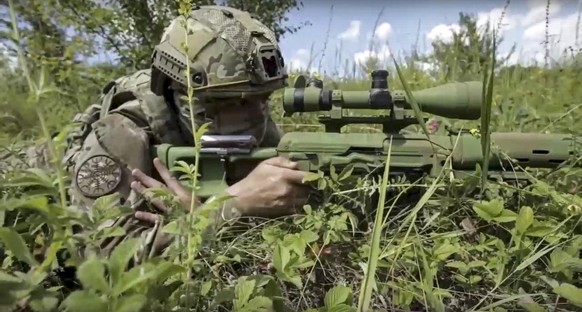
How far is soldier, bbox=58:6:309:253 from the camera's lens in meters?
2.17

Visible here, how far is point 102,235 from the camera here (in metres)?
1.06

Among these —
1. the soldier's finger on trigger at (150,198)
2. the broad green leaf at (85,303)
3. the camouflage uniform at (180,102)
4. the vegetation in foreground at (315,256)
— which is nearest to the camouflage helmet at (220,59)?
the camouflage uniform at (180,102)

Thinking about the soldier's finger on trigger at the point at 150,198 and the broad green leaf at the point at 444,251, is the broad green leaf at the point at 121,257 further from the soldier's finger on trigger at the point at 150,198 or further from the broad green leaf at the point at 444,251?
the soldier's finger on trigger at the point at 150,198

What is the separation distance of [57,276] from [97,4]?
4.55 meters

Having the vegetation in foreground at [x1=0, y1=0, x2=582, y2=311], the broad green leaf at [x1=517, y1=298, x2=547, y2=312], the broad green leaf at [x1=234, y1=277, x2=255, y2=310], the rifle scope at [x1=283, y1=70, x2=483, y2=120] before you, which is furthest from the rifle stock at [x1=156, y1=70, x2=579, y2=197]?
the broad green leaf at [x1=234, y1=277, x2=255, y2=310]

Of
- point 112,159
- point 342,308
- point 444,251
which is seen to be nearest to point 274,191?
point 112,159

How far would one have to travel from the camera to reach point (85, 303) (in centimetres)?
81

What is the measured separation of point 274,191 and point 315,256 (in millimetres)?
570

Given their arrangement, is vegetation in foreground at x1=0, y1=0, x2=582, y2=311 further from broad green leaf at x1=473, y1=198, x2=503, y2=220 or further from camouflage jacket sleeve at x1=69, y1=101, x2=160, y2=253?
camouflage jacket sleeve at x1=69, y1=101, x2=160, y2=253

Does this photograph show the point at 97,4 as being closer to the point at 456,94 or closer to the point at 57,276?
the point at 456,94

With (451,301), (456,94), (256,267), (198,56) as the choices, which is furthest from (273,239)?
(198,56)

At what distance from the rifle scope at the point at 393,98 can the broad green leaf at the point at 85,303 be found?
1510mm

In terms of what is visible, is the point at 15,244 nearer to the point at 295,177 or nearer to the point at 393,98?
the point at 295,177

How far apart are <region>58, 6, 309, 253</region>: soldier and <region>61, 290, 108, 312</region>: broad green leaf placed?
129 centimetres
